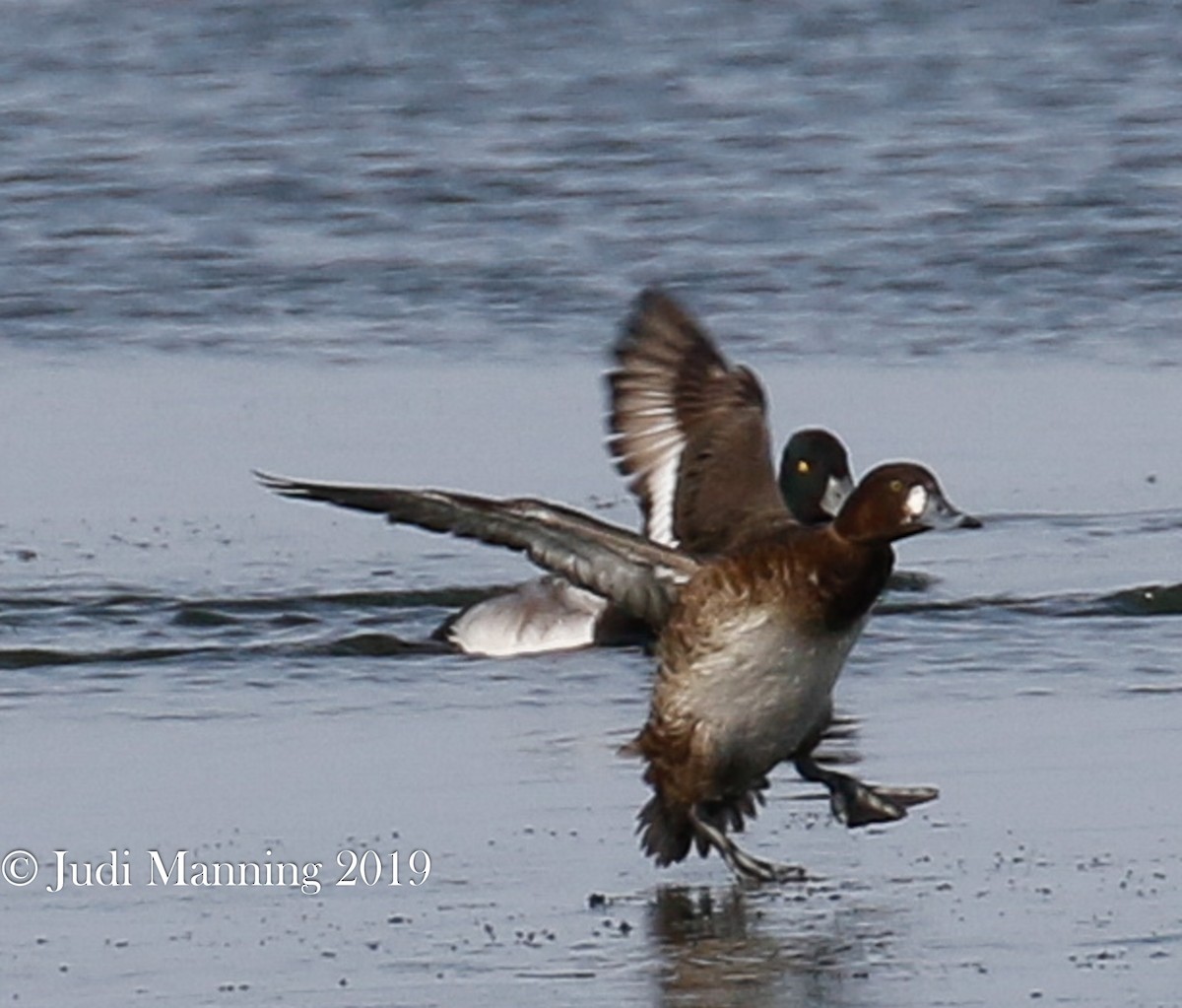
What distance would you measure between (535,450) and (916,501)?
14.3 ft

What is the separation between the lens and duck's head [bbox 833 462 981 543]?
678cm

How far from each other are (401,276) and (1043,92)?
4267 mm

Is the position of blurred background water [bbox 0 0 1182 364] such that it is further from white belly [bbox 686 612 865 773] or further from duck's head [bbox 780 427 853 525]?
white belly [bbox 686 612 865 773]

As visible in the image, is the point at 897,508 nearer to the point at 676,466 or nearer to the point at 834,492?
the point at 676,466

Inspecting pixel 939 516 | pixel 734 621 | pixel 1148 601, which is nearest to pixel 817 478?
pixel 1148 601

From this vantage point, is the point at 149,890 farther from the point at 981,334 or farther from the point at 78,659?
the point at 981,334

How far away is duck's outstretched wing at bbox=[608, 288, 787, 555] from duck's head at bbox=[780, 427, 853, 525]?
1.10 metres

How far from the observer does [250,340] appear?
42.5ft

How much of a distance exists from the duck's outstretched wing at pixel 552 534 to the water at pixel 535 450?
51cm

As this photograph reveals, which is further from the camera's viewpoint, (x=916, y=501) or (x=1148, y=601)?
(x=1148, y=601)

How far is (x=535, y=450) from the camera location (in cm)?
1107

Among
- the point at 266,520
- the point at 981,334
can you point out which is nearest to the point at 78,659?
the point at 266,520

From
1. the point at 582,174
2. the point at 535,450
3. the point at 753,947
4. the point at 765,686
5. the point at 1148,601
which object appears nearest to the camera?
the point at 753,947

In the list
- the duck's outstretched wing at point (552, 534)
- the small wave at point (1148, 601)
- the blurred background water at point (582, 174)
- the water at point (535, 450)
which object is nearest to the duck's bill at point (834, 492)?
the water at point (535, 450)
